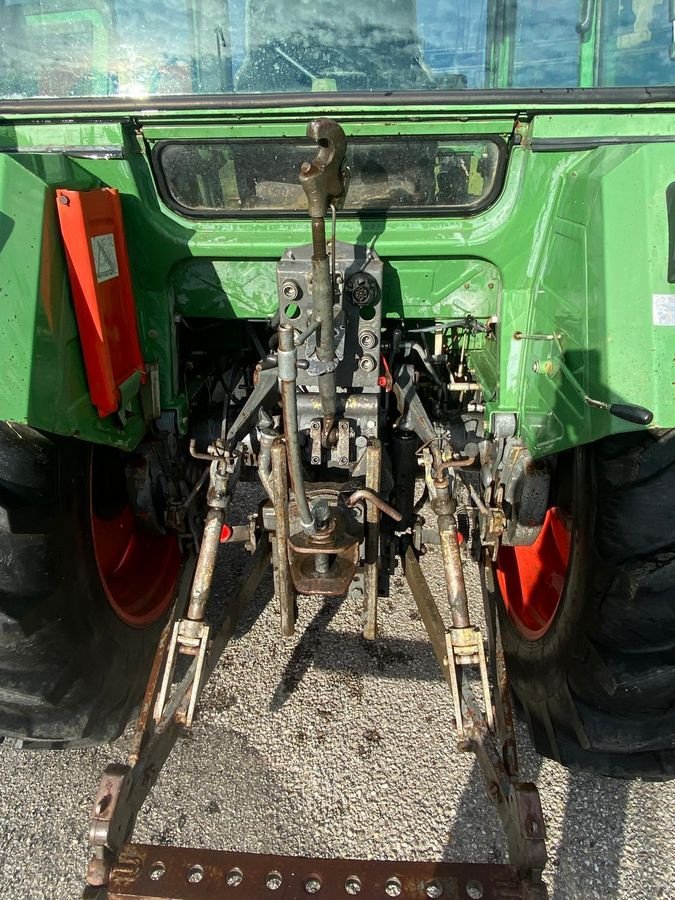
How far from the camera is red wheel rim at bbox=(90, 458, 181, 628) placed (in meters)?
2.00

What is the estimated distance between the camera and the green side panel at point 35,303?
1.26m

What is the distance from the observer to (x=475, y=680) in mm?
2193

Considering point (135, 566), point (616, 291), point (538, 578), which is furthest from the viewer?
point (135, 566)

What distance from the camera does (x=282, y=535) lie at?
1.73m

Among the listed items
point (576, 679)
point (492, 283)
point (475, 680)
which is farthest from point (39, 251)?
point (475, 680)

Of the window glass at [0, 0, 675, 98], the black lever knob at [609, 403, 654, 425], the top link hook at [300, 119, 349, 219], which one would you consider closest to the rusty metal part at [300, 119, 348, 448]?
the top link hook at [300, 119, 349, 219]

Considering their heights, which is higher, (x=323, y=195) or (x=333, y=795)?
(x=323, y=195)

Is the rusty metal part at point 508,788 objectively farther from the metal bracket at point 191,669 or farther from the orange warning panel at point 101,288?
the orange warning panel at point 101,288

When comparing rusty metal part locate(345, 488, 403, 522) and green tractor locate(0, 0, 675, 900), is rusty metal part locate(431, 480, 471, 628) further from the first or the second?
rusty metal part locate(345, 488, 403, 522)

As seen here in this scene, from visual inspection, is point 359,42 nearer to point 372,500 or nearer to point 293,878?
point 372,500

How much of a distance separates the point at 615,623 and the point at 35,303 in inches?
57.5

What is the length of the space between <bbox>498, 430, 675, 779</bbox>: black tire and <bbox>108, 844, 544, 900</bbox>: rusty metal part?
0.47 m

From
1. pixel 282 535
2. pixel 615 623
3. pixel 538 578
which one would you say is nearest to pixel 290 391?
pixel 282 535

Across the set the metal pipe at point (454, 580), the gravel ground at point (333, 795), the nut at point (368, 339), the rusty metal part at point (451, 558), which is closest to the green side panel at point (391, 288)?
the nut at point (368, 339)
